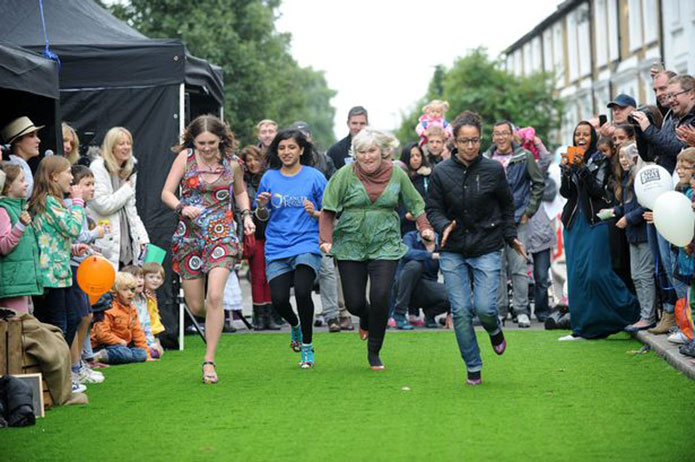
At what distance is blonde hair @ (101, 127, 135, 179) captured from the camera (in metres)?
12.0

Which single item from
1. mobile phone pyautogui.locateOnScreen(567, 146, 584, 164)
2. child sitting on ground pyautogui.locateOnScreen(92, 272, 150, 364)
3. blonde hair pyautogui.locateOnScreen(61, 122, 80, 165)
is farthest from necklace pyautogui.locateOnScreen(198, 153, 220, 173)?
mobile phone pyautogui.locateOnScreen(567, 146, 584, 164)

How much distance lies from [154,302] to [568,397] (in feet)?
18.1

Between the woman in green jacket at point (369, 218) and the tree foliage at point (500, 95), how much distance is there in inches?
1418

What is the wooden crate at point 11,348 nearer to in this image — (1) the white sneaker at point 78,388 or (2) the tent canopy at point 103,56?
(1) the white sneaker at point 78,388

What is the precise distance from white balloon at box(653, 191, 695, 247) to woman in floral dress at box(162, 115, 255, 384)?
3273 millimetres

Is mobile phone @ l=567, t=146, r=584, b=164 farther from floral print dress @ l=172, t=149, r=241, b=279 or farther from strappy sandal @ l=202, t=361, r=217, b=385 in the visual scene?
strappy sandal @ l=202, t=361, r=217, b=385

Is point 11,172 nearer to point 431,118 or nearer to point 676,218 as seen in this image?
point 676,218

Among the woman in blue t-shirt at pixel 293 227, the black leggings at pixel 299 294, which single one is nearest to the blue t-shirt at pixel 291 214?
the woman in blue t-shirt at pixel 293 227

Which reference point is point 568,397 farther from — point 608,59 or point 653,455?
point 608,59

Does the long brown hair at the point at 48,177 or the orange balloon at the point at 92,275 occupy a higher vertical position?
the long brown hair at the point at 48,177

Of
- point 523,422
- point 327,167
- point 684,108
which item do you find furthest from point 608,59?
point 523,422

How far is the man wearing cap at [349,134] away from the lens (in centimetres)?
1501

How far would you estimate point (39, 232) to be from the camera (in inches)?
364

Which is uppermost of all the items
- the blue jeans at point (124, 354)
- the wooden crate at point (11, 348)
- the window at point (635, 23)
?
the window at point (635, 23)
